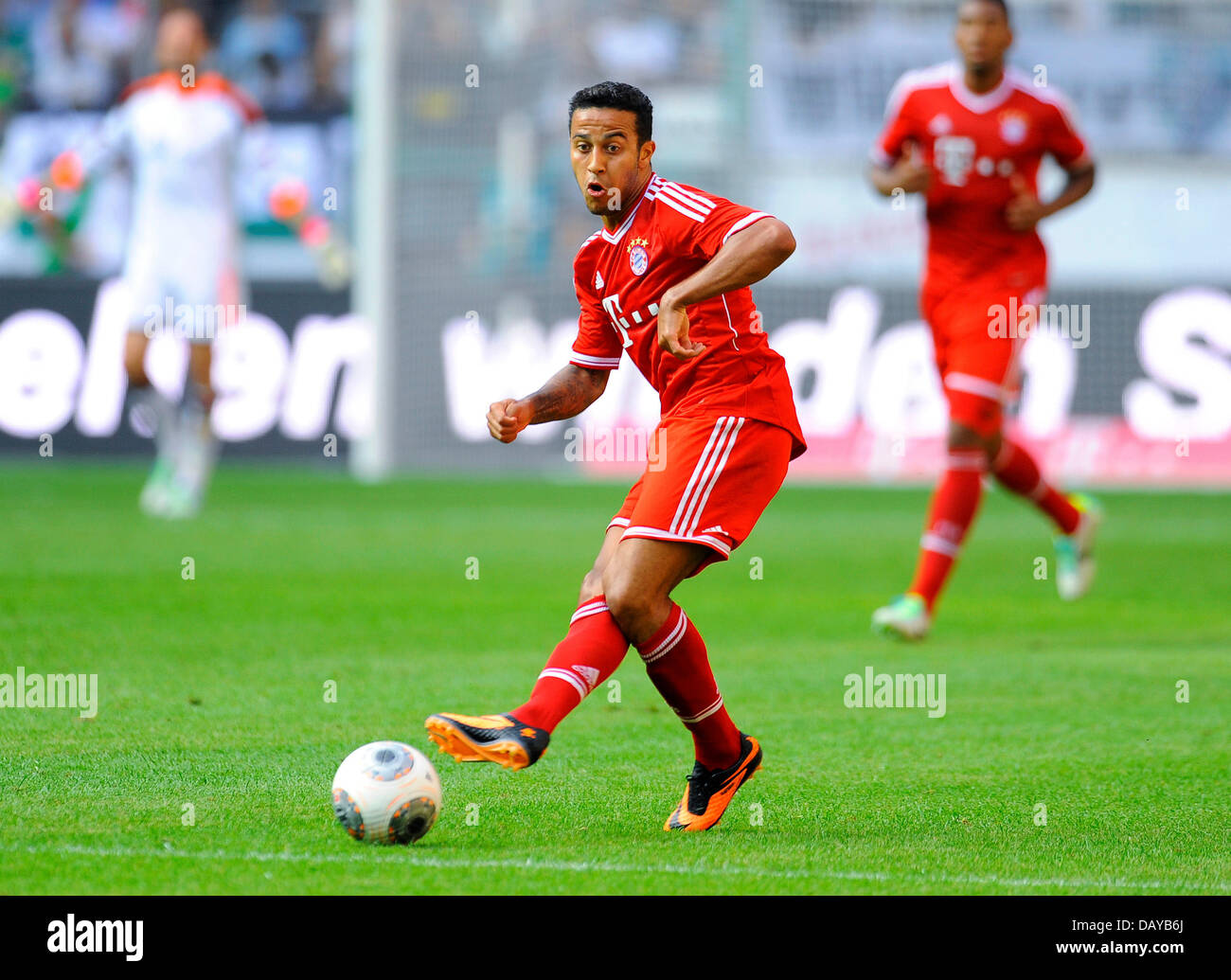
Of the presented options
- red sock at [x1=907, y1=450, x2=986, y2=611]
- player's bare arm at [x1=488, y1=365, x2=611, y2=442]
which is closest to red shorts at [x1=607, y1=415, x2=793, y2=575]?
player's bare arm at [x1=488, y1=365, x2=611, y2=442]

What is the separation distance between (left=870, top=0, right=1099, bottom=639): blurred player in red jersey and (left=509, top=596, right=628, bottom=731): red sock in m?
3.84

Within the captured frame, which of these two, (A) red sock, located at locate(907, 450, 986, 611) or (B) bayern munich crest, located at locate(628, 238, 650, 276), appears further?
(A) red sock, located at locate(907, 450, 986, 611)

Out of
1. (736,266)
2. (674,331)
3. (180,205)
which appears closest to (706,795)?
(674,331)

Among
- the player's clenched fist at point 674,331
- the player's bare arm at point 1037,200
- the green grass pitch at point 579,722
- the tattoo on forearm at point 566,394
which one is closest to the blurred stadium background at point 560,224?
the green grass pitch at point 579,722

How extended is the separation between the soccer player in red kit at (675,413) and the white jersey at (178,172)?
27.4ft

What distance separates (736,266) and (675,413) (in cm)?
47

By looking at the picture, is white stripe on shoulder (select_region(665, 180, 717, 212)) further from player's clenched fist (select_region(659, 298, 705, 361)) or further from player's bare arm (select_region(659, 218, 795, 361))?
player's clenched fist (select_region(659, 298, 705, 361))

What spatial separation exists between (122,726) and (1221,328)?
14.2 metres

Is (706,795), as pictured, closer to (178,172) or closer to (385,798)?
(385,798)

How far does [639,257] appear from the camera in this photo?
4418 millimetres

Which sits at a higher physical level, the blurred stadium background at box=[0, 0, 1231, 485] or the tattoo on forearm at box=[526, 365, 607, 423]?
the blurred stadium background at box=[0, 0, 1231, 485]

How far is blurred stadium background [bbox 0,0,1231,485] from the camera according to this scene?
17453 millimetres
